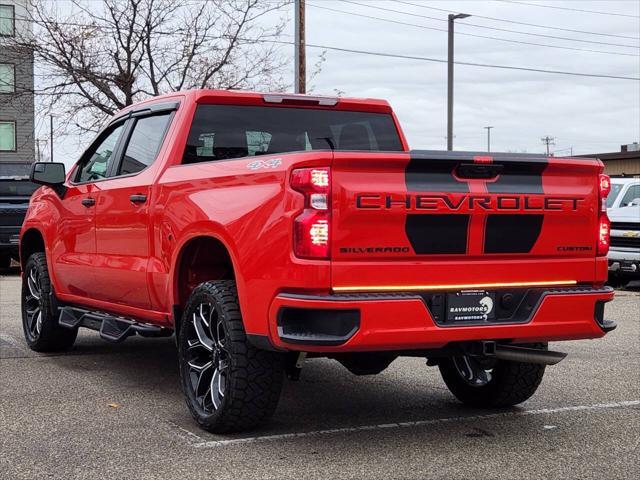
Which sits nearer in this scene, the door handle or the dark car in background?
the door handle

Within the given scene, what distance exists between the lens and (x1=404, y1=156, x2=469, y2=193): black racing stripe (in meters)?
4.72

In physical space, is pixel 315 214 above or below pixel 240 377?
above

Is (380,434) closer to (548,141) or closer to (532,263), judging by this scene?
(532,263)

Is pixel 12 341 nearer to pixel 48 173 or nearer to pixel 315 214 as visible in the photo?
pixel 48 173

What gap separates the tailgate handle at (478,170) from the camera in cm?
488

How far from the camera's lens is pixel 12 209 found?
17.8 m

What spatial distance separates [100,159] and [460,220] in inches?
136

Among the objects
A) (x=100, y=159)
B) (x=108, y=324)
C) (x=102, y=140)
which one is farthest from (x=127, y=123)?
(x=108, y=324)

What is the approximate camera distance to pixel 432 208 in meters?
4.76

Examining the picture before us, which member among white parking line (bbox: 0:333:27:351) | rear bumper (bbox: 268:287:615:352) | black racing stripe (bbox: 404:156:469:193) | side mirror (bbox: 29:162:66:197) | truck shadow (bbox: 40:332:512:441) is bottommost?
truck shadow (bbox: 40:332:512:441)

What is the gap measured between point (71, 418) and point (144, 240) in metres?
1.20

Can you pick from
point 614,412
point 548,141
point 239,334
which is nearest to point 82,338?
point 239,334

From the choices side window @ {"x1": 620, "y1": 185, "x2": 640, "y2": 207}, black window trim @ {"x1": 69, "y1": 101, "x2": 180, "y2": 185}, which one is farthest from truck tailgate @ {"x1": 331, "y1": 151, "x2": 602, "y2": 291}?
side window @ {"x1": 620, "y1": 185, "x2": 640, "y2": 207}

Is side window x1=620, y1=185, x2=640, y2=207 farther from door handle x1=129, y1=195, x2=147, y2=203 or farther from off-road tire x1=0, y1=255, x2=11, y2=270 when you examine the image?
door handle x1=129, y1=195, x2=147, y2=203
